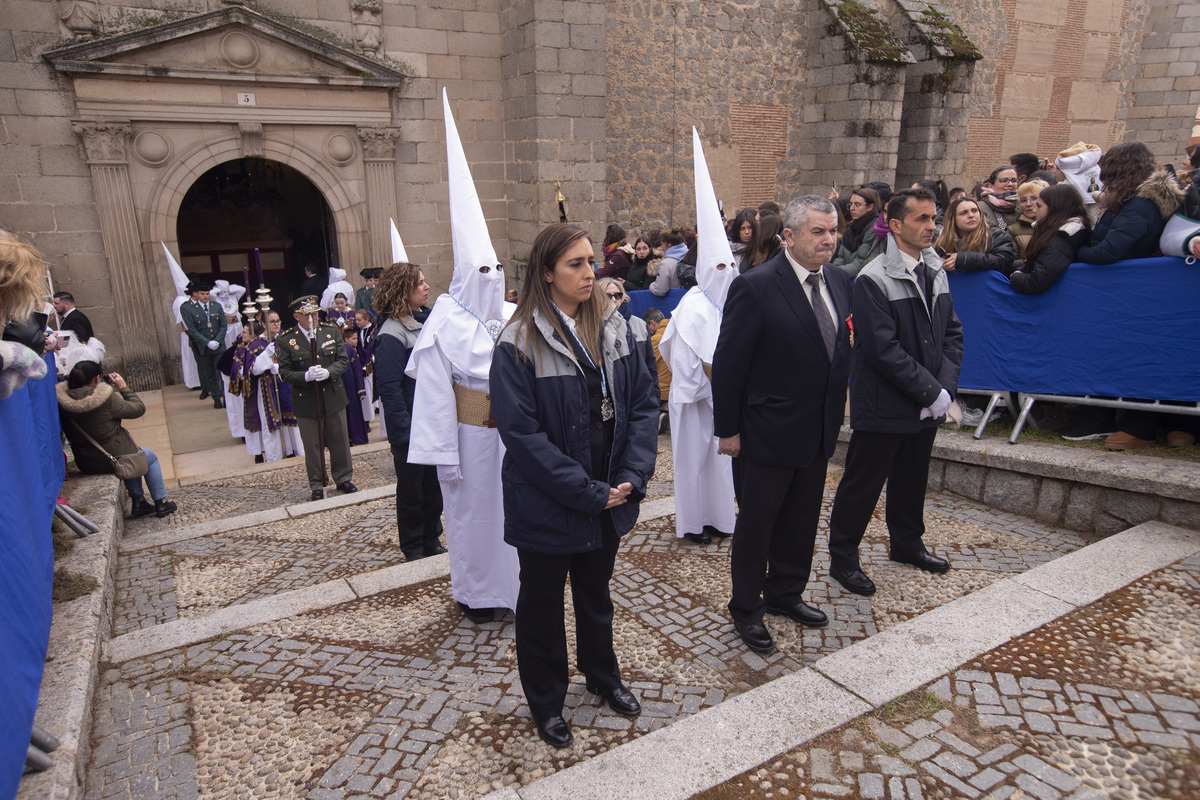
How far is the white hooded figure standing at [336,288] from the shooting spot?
10789 mm

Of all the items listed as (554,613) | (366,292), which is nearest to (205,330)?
(366,292)

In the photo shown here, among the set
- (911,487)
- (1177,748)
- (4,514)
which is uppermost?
(4,514)

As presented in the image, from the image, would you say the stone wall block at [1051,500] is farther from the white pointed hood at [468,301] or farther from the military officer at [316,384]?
the military officer at [316,384]

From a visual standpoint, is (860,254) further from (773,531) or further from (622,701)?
(622,701)

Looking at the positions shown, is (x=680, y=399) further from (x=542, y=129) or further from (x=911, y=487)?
(x=542, y=129)

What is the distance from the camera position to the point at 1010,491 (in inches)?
191

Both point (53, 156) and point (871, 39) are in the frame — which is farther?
point (871, 39)

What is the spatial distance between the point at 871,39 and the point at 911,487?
12201 millimetres

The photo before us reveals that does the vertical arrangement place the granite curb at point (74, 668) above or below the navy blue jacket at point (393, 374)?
below

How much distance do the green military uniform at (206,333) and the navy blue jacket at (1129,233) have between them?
31.7 feet

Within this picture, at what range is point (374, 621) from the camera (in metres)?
3.84

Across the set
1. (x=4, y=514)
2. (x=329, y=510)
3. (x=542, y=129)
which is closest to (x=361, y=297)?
(x=542, y=129)

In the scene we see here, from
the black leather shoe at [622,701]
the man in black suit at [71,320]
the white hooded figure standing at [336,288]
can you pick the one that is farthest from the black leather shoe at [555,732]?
the white hooded figure standing at [336,288]

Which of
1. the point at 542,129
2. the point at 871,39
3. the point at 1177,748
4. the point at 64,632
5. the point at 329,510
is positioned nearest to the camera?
the point at 1177,748
